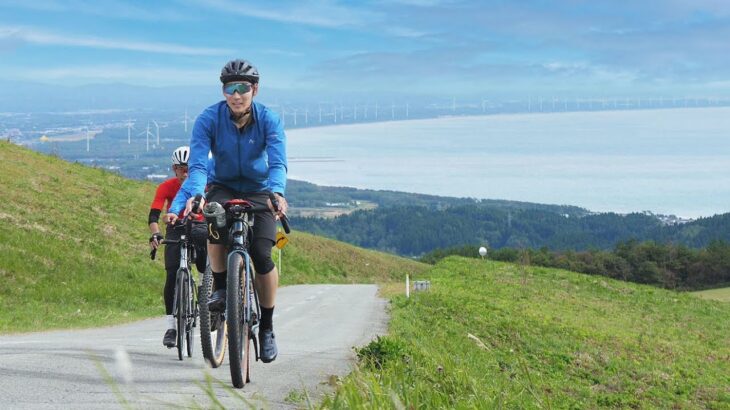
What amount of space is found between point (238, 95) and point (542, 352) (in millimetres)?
13378

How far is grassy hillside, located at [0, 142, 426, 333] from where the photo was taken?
2120cm

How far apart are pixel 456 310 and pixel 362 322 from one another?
16.6ft

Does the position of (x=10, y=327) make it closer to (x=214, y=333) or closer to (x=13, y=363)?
(x=13, y=363)

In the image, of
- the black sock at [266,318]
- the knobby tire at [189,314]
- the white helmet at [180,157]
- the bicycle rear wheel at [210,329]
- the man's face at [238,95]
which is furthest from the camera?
the white helmet at [180,157]

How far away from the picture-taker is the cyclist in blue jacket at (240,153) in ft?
22.4

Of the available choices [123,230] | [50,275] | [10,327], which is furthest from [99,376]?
[123,230]

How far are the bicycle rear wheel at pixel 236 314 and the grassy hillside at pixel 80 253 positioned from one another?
31.9 feet

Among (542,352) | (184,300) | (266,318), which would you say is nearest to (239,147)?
(266,318)

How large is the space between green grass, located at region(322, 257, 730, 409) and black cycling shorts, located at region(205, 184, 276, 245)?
4.54ft

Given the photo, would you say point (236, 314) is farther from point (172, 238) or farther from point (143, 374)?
point (172, 238)

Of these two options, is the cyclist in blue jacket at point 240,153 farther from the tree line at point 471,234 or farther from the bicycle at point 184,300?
the tree line at point 471,234

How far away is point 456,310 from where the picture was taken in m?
22.6

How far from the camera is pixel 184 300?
369 inches

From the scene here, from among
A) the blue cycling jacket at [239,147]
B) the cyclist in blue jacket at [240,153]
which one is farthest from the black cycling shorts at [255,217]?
the blue cycling jacket at [239,147]
